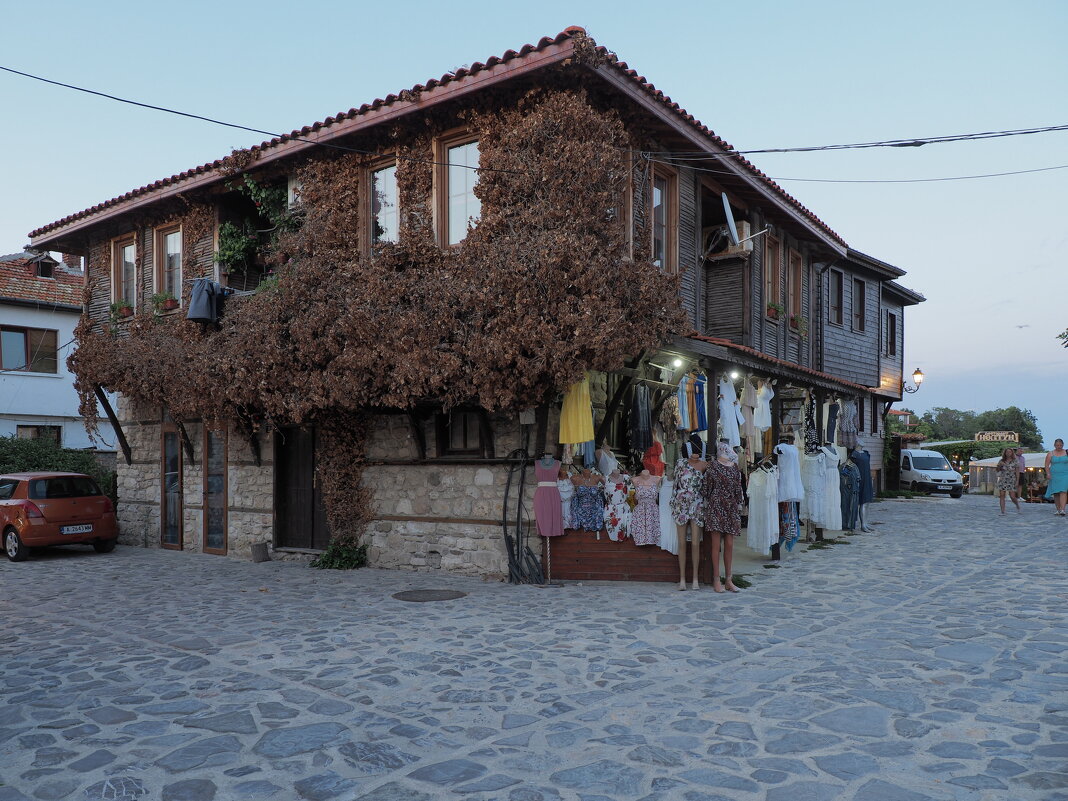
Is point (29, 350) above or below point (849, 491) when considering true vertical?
above

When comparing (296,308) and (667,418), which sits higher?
(296,308)

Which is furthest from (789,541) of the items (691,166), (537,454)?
(691,166)

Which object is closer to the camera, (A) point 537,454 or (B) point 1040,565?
(A) point 537,454

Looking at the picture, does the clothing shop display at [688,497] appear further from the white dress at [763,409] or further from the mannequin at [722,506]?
the white dress at [763,409]

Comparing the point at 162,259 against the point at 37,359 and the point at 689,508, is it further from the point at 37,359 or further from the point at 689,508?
the point at 37,359

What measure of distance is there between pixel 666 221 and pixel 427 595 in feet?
21.9

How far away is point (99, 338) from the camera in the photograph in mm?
15133

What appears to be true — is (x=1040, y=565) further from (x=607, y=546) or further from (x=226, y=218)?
(x=226, y=218)

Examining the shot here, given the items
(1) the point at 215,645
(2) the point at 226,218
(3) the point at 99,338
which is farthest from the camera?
(3) the point at 99,338

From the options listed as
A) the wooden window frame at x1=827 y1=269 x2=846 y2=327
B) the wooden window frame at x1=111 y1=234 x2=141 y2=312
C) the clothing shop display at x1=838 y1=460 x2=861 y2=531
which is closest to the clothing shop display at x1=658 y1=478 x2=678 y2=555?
the clothing shop display at x1=838 y1=460 x2=861 y2=531

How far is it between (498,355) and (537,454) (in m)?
1.81

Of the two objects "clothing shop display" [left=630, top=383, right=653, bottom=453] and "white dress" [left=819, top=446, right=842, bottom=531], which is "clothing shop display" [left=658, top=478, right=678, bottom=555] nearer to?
"clothing shop display" [left=630, top=383, right=653, bottom=453]

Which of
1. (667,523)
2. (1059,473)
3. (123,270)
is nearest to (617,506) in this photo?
(667,523)

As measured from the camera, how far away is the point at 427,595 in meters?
9.29
